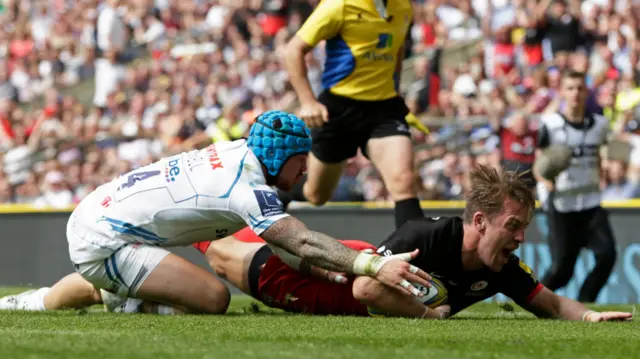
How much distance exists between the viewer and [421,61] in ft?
51.7

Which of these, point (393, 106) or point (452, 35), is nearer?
point (393, 106)

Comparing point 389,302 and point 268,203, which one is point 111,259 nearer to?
point 268,203

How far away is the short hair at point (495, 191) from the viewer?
5.88 meters

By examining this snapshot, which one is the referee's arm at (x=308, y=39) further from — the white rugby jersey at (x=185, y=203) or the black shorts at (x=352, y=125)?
the white rugby jersey at (x=185, y=203)

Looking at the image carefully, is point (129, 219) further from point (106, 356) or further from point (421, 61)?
point (421, 61)

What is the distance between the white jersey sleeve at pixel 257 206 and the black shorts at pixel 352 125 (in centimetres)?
238

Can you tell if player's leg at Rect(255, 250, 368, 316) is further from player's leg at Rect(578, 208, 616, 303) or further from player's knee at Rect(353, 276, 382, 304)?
player's leg at Rect(578, 208, 616, 303)

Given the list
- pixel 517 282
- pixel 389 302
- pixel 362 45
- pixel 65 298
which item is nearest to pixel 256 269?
pixel 389 302

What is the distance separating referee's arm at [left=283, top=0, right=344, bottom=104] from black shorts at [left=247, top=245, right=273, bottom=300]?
1.62 m

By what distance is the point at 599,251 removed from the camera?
33.0 ft

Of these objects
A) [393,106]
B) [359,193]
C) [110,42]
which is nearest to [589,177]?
[393,106]

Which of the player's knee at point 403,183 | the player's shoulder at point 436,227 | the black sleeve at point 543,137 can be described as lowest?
the black sleeve at point 543,137

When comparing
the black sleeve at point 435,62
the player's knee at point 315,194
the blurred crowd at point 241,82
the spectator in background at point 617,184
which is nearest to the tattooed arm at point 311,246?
the player's knee at point 315,194

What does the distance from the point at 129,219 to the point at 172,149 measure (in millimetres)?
8403
